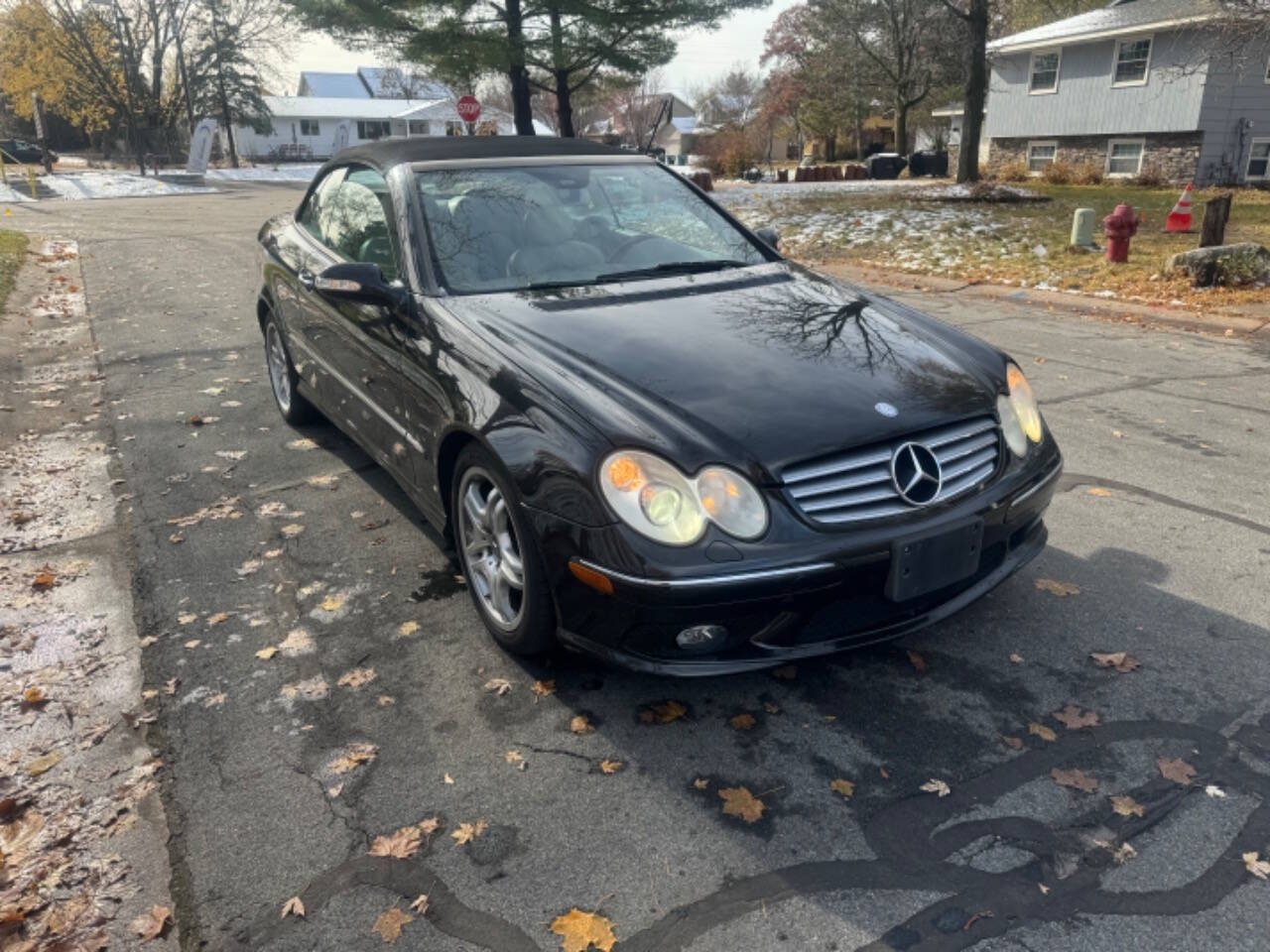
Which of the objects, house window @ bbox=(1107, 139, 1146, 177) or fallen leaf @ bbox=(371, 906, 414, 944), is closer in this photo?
fallen leaf @ bbox=(371, 906, 414, 944)

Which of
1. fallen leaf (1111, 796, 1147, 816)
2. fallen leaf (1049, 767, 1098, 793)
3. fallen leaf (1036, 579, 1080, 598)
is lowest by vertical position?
fallen leaf (1111, 796, 1147, 816)

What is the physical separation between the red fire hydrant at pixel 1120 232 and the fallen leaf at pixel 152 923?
11.9 metres

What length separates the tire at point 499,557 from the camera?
2.91 meters

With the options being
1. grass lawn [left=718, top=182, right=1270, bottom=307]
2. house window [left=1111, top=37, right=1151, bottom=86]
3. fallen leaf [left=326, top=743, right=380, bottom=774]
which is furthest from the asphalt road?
house window [left=1111, top=37, right=1151, bottom=86]

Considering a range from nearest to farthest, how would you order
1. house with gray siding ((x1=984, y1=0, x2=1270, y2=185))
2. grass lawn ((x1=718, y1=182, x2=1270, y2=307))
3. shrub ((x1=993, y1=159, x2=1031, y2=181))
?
grass lawn ((x1=718, y1=182, x2=1270, y2=307))
house with gray siding ((x1=984, y1=0, x2=1270, y2=185))
shrub ((x1=993, y1=159, x2=1031, y2=181))

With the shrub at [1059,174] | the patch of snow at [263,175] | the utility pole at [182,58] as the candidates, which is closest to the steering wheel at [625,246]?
the shrub at [1059,174]

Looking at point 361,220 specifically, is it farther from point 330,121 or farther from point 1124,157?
point 330,121

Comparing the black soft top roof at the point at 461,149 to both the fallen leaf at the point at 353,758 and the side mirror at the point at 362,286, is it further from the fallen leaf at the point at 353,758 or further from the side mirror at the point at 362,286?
the fallen leaf at the point at 353,758

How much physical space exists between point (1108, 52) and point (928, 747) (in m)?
30.0

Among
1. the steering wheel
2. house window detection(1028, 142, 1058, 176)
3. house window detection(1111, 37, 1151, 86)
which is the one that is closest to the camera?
the steering wheel

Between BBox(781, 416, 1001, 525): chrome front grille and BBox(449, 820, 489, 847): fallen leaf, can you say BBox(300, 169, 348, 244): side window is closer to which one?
BBox(781, 416, 1001, 525): chrome front grille

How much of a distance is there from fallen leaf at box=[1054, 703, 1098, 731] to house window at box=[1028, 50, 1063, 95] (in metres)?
30.4

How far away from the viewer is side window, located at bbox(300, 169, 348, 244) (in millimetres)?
4957

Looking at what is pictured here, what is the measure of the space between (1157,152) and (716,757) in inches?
1128
